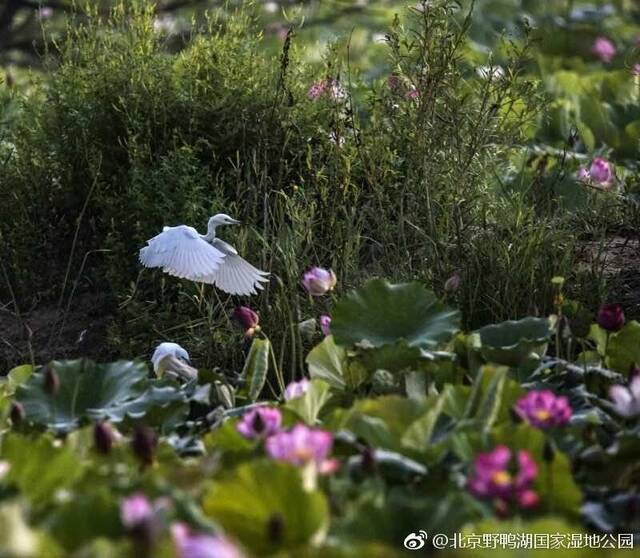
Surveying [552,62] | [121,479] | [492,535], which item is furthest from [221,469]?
[552,62]

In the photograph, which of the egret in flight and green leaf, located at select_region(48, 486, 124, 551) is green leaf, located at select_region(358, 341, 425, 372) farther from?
green leaf, located at select_region(48, 486, 124, 551)

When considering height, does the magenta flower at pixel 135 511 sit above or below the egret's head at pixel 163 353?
above

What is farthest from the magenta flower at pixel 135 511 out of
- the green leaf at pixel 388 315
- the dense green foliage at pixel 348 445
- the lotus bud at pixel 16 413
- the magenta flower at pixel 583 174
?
the magenta flower at pixel 583 174

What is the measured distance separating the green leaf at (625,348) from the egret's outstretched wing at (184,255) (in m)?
1.06

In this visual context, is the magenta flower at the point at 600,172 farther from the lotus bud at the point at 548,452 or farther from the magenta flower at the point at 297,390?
the lotus bud at the point at 548,452

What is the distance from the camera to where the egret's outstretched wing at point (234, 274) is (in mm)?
3621

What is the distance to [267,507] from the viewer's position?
1.89m

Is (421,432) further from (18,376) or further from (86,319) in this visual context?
(86,319)

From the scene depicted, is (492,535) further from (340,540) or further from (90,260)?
(90,260)

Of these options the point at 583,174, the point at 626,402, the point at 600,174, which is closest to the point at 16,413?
the point at 626,402

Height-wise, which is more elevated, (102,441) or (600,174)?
(102,441)

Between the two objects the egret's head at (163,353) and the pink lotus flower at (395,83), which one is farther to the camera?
the pink lotus flower at (395,83)

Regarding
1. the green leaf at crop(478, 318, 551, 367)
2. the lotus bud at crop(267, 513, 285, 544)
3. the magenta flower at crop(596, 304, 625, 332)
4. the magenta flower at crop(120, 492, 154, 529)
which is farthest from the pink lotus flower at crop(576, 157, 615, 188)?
the magenta flower at crop(120, 492, 154, 529)

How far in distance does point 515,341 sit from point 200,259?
2.97ft
